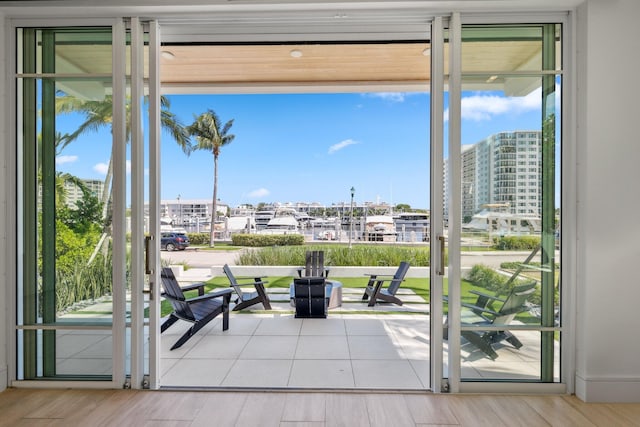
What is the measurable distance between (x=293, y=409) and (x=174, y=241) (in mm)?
10246

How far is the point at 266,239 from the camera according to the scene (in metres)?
11.8

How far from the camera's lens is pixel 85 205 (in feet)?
8.63

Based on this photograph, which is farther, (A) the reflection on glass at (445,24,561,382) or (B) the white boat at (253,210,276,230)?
(B) the white boat at (253,210,276,230)

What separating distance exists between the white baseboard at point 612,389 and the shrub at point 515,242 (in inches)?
35.6

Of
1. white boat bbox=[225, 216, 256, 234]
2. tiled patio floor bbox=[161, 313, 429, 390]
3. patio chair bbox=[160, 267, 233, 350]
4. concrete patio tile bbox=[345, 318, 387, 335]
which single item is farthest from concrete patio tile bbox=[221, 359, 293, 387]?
white boat bbox=[225, 216, 256, 234]

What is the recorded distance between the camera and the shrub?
2.59 m

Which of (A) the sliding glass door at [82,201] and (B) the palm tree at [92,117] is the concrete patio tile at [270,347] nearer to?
(A) the sliding glass door at [82,201]

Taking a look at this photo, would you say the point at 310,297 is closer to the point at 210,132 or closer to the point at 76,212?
the point at 76,212

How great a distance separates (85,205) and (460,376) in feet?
9.28

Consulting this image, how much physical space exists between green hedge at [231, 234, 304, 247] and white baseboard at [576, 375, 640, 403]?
947 centimetres

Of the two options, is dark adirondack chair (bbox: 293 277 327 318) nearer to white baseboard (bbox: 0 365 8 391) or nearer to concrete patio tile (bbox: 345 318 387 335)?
concrete patio tile (bbox: 345 318 387 335)

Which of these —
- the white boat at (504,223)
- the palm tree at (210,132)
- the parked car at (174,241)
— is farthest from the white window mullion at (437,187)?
the palm tree at (210,132)

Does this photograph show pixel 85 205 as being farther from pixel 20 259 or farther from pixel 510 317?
pixel 510 317

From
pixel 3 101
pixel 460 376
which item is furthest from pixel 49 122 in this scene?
pixel 460 376
